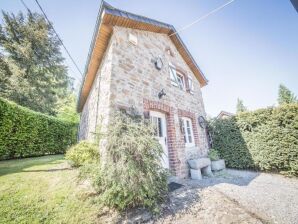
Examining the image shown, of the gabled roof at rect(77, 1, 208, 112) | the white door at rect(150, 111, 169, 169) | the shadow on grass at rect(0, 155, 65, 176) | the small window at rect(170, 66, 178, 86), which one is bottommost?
the shadow on grass at rect(0, 155, 65, 176)

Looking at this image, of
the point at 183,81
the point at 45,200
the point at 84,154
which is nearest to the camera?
the point at 45,200

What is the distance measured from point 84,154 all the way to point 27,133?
6.14 m

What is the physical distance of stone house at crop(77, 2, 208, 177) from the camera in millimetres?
4730

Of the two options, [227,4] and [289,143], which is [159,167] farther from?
[289,143]

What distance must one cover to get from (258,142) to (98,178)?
685cm

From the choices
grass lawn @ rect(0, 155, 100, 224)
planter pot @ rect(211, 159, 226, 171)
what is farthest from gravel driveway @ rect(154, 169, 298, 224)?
planter pot @ rect(211, 159, 226, 171)

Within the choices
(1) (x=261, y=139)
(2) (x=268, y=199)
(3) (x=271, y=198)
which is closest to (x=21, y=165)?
(2) (x=268, y=199)

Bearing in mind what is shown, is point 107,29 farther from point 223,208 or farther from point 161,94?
point 223,208

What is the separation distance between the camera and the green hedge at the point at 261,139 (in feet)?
19.4

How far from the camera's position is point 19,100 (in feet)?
46.4

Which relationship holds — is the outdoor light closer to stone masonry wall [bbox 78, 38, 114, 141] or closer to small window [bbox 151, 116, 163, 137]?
small window [bbox 151, 116, 163, 137]

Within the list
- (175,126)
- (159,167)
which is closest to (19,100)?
(175,126)

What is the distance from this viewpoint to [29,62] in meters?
15.2

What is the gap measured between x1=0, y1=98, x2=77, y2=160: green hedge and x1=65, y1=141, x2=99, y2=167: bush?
4706mm
